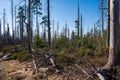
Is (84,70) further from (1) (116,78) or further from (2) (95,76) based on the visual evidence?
(1) (116,78)

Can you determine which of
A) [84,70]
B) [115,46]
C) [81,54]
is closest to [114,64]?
[115,46]

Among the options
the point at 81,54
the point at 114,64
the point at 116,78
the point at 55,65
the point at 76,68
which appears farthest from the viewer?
the point at 81,54

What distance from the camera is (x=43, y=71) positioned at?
401 inches

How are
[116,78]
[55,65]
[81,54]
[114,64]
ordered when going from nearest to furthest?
1. [116,78]
2. [114,64]
3. [55,65]
4. [81,54]

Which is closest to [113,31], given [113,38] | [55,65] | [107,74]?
[113,38]

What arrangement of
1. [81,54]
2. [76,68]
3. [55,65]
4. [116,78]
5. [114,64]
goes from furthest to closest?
[81,54], [55,65], [76,68], [114,64], [116,78]

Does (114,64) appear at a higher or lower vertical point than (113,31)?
lower

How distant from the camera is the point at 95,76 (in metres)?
7.88

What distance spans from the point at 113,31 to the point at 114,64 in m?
1.48

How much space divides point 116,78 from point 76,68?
103 inches

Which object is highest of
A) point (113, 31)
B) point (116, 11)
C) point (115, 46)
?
point (116, 11)

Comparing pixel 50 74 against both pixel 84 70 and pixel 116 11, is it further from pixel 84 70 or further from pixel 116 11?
pixel 116 11

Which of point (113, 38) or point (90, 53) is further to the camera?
point (90, 53)

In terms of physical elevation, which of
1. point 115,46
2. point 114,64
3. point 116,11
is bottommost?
point 114,64
